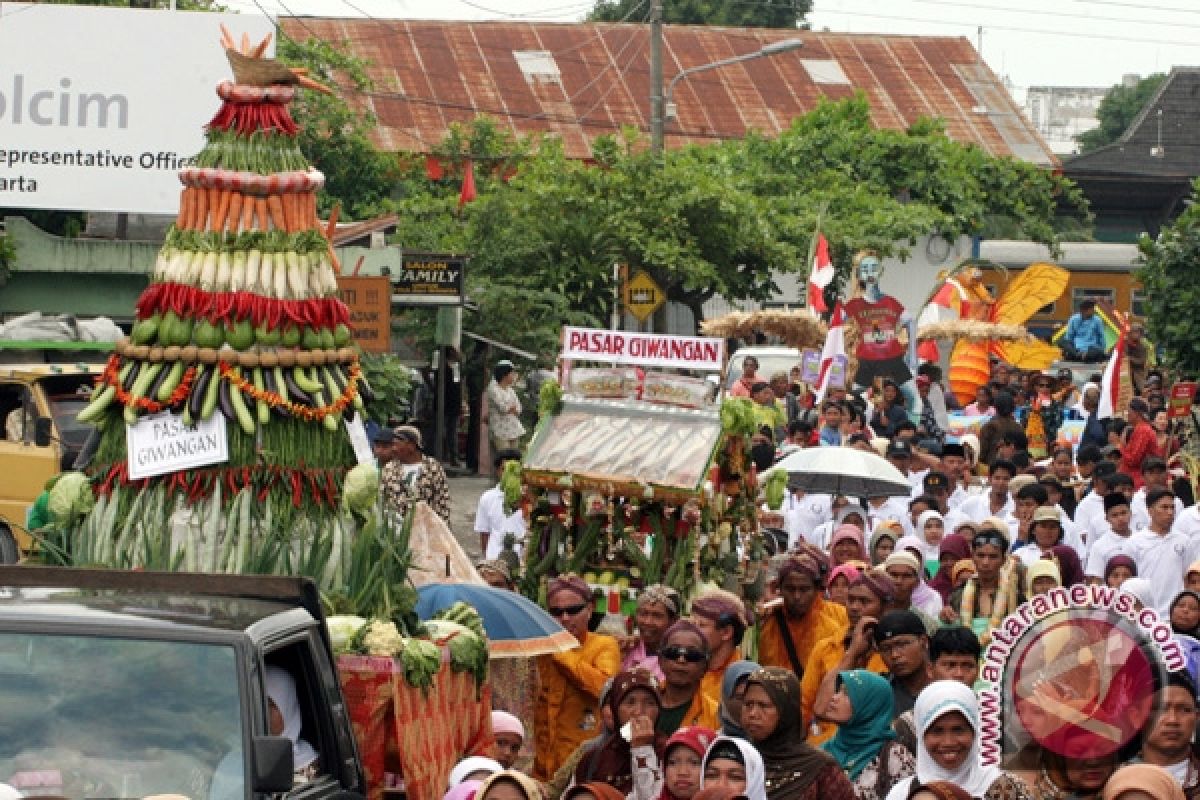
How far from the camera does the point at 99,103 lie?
27.2 meters

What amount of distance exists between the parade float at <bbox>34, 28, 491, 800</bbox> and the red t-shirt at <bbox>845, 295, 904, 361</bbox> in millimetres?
14532

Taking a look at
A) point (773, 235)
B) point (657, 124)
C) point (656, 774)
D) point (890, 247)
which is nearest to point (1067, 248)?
point (890, 247)

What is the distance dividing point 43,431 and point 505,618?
968cm

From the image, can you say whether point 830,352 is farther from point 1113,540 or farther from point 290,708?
point 290,708

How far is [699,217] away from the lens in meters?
33.6

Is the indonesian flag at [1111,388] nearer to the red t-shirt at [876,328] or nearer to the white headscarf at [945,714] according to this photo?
the red t-shirt at [876,328]

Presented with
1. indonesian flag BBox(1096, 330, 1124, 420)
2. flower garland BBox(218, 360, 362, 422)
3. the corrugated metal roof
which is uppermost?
the corrugated metal roof

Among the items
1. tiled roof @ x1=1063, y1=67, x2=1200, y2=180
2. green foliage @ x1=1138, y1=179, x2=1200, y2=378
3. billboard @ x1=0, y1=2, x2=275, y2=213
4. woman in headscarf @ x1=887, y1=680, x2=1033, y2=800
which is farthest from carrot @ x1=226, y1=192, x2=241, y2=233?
tiled roof @ x1=1063, y1=67, x2=1200, y2=180

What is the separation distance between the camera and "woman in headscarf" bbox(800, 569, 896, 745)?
1034cm

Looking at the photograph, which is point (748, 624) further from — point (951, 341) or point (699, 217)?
point (699, 217)

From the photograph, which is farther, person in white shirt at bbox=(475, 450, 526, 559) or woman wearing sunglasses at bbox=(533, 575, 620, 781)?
person in white shirt at bbox=(475, 450, 526, 559)

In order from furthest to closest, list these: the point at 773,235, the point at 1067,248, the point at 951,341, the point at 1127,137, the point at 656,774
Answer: the point at 1127,137, the point at 1067,248, the point at 773,235, the point at 951,341, the point at 656,774

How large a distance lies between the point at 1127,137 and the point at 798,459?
53.7m

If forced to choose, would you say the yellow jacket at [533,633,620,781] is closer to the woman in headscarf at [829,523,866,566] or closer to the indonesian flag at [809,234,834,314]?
the woman in headscarf at [829,523,866,566]
